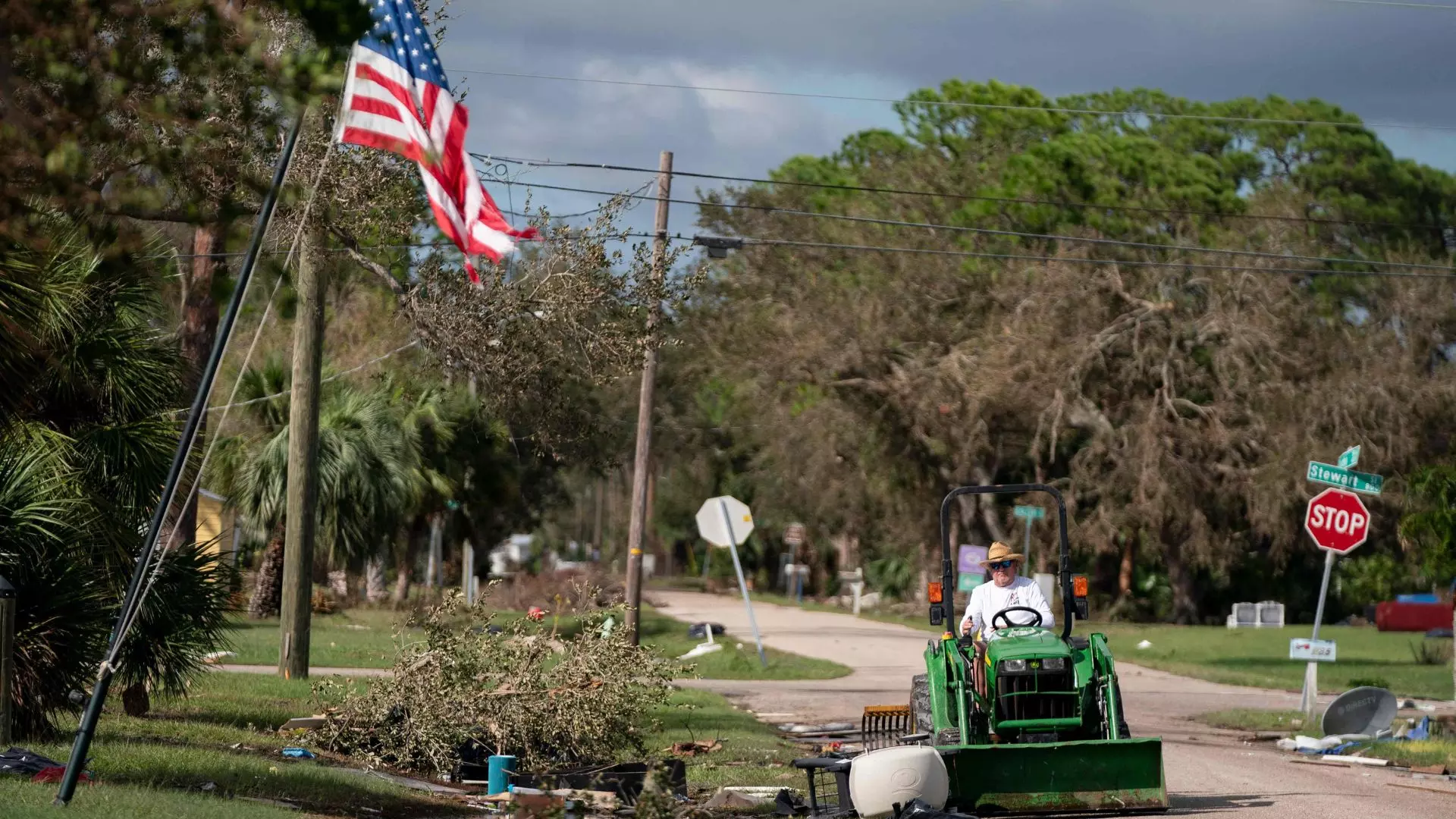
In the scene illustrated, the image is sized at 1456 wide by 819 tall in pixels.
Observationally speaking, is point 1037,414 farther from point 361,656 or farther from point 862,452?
point 361,656

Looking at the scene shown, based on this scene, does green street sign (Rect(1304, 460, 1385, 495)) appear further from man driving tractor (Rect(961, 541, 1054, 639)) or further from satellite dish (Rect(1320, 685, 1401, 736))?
man driving tractor (Rect(961, 541, 1054, 639))

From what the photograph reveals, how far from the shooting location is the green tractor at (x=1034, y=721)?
419 inches

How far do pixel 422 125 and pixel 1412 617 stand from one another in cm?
3880

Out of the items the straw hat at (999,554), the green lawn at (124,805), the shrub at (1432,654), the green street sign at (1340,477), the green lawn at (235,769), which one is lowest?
the green lawn at (235,769)

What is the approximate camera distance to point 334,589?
1645 inches

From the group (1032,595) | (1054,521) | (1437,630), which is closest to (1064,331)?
(1054,521)

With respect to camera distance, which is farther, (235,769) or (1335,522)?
(1335,522)

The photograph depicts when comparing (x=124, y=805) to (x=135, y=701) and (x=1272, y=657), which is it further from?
(x=1272, y=657)

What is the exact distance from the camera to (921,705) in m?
12.2

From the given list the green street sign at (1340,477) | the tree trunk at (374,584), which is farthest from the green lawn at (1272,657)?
the tree trunk at (374,584)

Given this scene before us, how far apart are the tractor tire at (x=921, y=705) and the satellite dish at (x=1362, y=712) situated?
253 inches

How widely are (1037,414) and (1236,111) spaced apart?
20025mm

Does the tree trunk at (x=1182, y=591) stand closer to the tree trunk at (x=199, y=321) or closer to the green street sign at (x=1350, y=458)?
the green street sign at (x=1350, y=458)

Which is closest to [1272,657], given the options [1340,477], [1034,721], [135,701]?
[1340,477]
